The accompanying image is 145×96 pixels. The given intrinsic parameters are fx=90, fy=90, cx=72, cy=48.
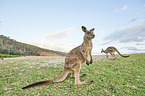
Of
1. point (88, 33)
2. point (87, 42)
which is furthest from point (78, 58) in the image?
point (88, 33)

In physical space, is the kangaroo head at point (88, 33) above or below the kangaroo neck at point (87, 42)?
above

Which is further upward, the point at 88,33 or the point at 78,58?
the point at 88,33

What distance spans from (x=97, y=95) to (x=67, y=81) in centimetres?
156

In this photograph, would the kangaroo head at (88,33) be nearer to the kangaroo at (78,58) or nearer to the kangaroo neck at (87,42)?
the kangaroo at (78,58)

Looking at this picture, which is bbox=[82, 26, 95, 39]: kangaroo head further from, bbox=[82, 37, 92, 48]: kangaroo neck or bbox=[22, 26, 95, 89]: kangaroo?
bbox=[82, 37, 92, 48]: kangaroo neck

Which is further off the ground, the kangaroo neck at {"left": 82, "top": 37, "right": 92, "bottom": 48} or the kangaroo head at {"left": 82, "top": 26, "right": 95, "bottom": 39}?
the kangaroo head at {"left": 82, "top": 26, "right": 95, "bottom": 39}

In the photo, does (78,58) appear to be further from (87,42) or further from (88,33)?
(88,33)

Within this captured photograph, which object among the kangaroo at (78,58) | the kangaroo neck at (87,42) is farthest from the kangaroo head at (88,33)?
the kangaroo neck at (87,42)

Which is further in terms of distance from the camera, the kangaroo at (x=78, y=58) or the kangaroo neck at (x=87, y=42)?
the kangaroo neck at (x=87, y=42)

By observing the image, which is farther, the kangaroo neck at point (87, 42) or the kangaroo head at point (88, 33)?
the kangaroo neck at point (87, 42)

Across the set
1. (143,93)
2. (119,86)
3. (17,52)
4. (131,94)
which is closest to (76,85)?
(119,86)

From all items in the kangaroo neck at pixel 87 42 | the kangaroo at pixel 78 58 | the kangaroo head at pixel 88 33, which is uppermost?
the kangaroo head at pixel 88 33

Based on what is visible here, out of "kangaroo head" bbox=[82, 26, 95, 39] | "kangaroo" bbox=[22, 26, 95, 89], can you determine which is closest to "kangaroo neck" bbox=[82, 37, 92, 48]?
"kangaroo" bbox=[22, 26, 95, 89]

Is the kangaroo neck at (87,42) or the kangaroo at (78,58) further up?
the kangaroo neck at (87,42)
